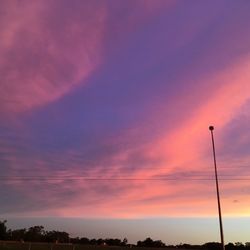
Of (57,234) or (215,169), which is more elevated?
(57,234)

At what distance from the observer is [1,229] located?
486ft

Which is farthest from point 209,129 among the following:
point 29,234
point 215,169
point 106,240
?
point 29,234

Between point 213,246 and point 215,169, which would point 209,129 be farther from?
point 213,246

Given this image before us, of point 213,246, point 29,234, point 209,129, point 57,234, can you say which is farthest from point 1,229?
point 209,129

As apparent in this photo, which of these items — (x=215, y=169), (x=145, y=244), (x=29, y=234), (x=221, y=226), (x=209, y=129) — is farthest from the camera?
(x=29, y=234)

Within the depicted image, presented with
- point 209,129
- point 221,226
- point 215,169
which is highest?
point 209,129

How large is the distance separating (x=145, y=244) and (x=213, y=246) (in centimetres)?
2639

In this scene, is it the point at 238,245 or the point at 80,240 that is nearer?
the point at 238,245

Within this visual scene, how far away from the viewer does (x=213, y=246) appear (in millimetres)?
115375

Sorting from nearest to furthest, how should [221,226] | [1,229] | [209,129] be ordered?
[221,226] → [209,129] → [1,229]

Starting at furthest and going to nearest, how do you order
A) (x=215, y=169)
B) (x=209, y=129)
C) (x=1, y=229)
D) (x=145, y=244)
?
(x=1, y=229), (x=145, y=244), (x=209, y=129), (x=215, y=169)

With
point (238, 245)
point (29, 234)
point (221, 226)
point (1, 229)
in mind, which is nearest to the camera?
point (221, 226)

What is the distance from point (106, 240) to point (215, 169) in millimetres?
118064

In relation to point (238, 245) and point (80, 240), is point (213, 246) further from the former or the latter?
point (80, 240)
